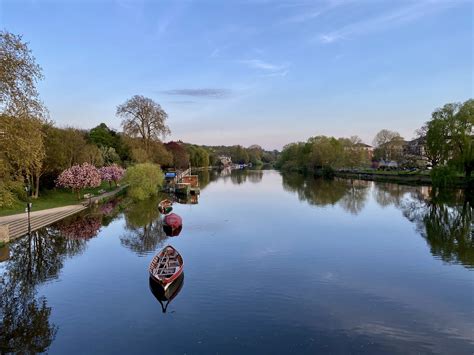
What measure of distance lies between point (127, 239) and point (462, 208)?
33.0m

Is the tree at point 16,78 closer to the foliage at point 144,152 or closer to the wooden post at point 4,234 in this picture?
the wooden post at point 4,234

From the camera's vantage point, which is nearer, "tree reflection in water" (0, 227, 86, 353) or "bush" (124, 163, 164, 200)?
"tree reflection in water" (0, 227, 86, 353)

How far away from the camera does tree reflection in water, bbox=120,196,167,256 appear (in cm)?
2412

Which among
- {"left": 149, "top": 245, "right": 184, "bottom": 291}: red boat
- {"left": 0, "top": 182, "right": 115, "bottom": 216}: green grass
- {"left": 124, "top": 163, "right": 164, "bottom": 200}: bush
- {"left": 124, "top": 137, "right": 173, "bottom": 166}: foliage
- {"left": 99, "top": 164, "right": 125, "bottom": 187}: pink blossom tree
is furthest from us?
{"left": 124, "top": 137, "right": 173, "bottom": 166}: foliage

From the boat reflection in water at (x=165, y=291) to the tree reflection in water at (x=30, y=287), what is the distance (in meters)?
3.87

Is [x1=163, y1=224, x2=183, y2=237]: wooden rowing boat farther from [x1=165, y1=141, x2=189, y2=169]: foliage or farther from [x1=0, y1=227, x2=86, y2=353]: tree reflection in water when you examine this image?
[x1=165, y1=141, x2=189, y2=169]: foliage

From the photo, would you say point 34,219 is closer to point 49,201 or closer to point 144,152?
point 49,201

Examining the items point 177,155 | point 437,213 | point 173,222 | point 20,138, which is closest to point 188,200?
point 173,222

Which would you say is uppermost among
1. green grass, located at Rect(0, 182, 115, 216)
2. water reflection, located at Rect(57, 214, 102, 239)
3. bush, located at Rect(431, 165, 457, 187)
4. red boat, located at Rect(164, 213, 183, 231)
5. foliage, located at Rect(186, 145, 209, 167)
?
foliage, located at Rect(186, 145, 209, 167)

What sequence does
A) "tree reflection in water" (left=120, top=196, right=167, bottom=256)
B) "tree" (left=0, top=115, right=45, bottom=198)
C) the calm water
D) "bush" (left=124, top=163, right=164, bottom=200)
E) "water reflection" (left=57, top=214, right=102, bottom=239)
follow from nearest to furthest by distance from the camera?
the calm water < "tree" (left=0, top=115, right=45, bottom=198) < "tree reflection in water" (left=120, top=196, right=167, bottom=256) < "water reflection" (left=57, top=214, right=102, bottom=239) < "bush" (left=124, top=163, right=164, bottom=200)

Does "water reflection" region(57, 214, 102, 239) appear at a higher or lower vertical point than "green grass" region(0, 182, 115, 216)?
lower

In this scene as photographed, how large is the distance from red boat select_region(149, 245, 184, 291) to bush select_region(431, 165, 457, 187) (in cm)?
4867

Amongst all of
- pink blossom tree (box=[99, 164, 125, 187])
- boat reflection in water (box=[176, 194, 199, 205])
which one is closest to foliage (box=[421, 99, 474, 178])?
boat reflection in water (box=[176, 194, 199, 205])

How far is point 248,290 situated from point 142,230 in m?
15.1
